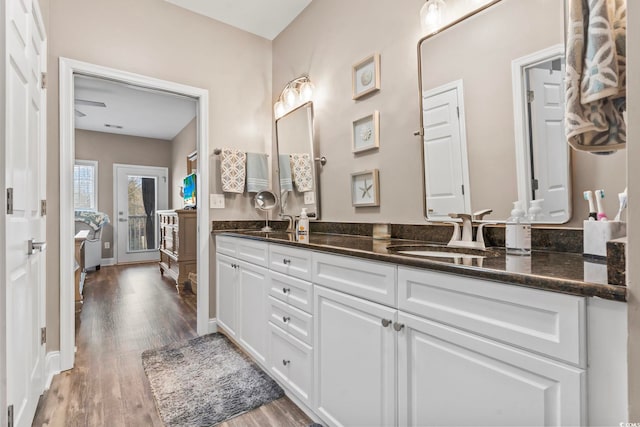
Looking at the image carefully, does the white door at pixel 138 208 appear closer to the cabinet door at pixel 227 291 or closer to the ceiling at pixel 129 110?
the ceiling at pixel 129 110

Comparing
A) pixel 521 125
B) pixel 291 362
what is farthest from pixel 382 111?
pixel 291 362

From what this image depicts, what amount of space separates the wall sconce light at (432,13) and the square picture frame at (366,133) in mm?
518

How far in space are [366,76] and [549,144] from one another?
1173 millimetres

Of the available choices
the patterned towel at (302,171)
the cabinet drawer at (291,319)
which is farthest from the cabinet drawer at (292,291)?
the patterned towel at (302,171)

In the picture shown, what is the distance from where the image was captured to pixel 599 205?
99cm

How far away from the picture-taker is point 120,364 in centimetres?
212

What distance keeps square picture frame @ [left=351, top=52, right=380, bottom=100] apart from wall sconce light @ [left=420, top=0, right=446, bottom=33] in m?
0.36

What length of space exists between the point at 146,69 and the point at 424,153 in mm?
2187

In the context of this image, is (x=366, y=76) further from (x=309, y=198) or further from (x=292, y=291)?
(x=292, y=291)

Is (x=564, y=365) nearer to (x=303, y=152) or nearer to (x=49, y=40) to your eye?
(x=303, y=152)

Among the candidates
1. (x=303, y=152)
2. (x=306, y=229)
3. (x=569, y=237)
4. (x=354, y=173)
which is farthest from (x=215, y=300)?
(x=569, y=237)

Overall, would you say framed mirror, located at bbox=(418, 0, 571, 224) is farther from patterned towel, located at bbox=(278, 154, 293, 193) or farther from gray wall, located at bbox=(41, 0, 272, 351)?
gray wall, located at bbox=(41, 0, 272, 351)

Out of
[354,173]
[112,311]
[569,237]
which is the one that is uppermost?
[354,173]

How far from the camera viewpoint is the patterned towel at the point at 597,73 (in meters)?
0.78
